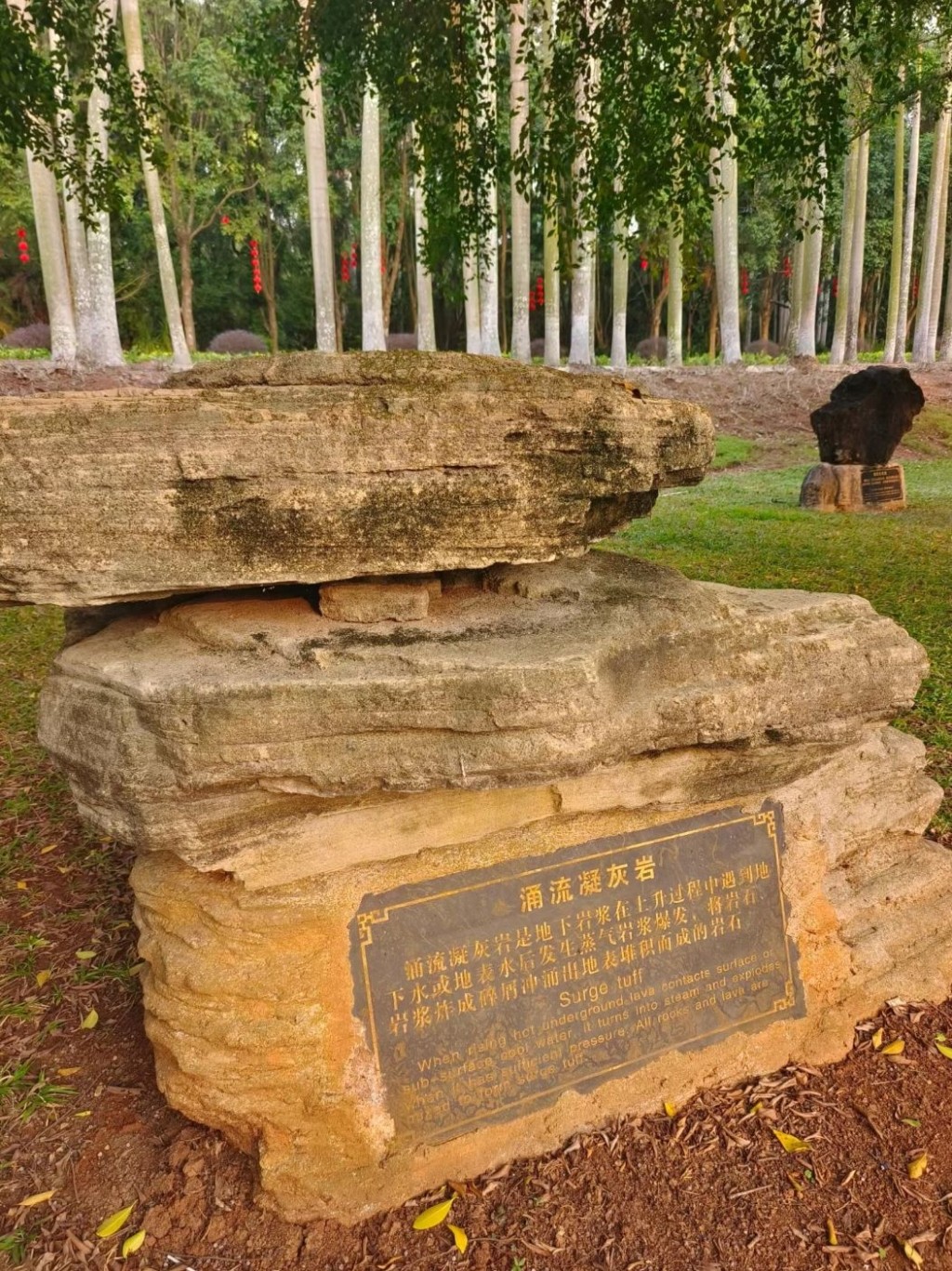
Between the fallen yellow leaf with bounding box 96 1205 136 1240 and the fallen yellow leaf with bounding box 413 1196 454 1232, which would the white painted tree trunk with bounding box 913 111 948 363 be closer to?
the fallen yellow leaf with bounding box 413 1196 454 1232

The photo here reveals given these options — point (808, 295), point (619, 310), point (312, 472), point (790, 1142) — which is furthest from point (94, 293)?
point (790, 1142)

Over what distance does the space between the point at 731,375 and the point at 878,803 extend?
56.2 ft

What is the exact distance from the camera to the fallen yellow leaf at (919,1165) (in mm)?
2742

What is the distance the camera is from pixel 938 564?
776 centimetres

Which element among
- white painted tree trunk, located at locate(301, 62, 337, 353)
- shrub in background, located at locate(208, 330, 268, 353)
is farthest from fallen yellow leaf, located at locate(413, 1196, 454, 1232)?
shrub in background, located at locate(208, 330, 268, 353)

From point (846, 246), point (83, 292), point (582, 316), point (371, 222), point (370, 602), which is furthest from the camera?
point (846, 246)

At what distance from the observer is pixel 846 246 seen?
2097 cm

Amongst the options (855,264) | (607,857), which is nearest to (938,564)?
(607,857)

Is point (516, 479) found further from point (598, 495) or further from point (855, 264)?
point (855, 264)

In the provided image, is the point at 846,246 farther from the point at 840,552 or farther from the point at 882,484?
the point at 840,552

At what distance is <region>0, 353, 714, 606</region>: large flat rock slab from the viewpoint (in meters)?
2.25

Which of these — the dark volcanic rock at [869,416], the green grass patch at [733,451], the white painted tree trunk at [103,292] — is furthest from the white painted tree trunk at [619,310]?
the white painted tree trunk at [103,292]

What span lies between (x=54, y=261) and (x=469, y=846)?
51.0 ft

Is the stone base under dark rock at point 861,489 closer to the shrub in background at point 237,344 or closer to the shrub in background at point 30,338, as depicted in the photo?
the shrub in background at point 237,344
